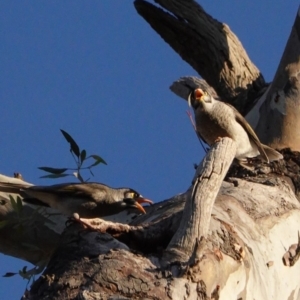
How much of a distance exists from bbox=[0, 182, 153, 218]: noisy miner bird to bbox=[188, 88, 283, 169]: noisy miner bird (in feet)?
2.37

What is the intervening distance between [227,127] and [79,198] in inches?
43.6

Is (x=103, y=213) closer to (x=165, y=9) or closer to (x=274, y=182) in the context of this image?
(x=274, y=182)

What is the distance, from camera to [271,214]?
3.47 m

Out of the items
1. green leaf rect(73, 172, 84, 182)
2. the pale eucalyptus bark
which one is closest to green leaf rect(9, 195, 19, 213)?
green leaf rect(73, 172, 84, 182)

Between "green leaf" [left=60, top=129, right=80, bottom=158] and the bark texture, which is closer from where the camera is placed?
the bark texture

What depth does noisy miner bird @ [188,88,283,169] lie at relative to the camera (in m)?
4.37

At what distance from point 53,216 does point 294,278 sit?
64.5 inches

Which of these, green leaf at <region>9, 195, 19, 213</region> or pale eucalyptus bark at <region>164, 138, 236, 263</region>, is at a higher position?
green leaf at <region>9, 195, 19, 213</region>

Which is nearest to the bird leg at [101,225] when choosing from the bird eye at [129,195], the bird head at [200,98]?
the bird eye at [129,195]

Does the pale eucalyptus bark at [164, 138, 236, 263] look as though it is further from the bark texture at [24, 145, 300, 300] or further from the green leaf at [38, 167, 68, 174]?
the green leaf at [38, 167, 68, 174]

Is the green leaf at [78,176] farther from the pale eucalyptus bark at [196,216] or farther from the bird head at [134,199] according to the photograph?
the pale eucalyptus bark at [196,216]

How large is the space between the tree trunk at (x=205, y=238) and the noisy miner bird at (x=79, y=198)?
89 millimetres

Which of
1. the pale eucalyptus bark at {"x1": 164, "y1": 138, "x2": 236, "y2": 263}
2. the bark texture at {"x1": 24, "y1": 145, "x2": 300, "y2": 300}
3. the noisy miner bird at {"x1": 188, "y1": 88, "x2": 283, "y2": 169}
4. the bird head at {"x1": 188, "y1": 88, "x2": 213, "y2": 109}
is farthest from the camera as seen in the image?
the bird head at {"x1": 188, "y1": 88, "x2": 213, "y2": 109}

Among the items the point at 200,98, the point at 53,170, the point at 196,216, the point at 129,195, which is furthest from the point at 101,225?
the point at 200,98
